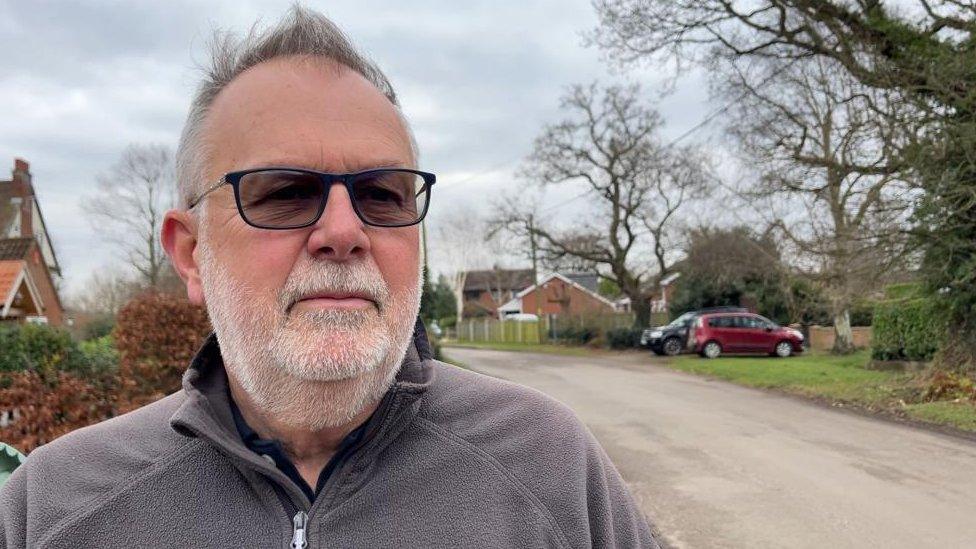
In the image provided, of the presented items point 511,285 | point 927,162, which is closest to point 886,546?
point 927,162

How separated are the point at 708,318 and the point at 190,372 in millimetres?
23646

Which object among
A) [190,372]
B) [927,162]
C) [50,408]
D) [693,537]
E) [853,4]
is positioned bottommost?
[693,537]

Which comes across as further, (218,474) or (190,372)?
(190,372)

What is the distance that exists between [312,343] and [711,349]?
23.8 m

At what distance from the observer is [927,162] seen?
36.5 feet

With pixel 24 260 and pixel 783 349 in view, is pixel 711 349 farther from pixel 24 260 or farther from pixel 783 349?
pixel 24 260

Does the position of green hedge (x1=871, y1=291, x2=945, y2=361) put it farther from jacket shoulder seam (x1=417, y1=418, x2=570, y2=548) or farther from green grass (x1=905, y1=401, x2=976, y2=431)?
jacket shoulder seam (x1=417, y1=418, x2=570, y2=548)

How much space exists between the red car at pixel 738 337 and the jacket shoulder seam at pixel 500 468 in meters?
23.3

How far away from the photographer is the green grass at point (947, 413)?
958 cm

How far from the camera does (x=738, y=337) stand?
77.7ft

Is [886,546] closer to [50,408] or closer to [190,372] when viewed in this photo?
[190,372]

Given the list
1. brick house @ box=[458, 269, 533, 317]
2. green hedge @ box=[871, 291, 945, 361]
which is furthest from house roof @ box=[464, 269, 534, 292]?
green hedge @ box=[871, 291, 945, 361]

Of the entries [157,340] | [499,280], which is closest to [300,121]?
[157,340]

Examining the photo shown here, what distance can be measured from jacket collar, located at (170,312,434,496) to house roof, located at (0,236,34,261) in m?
23.5
